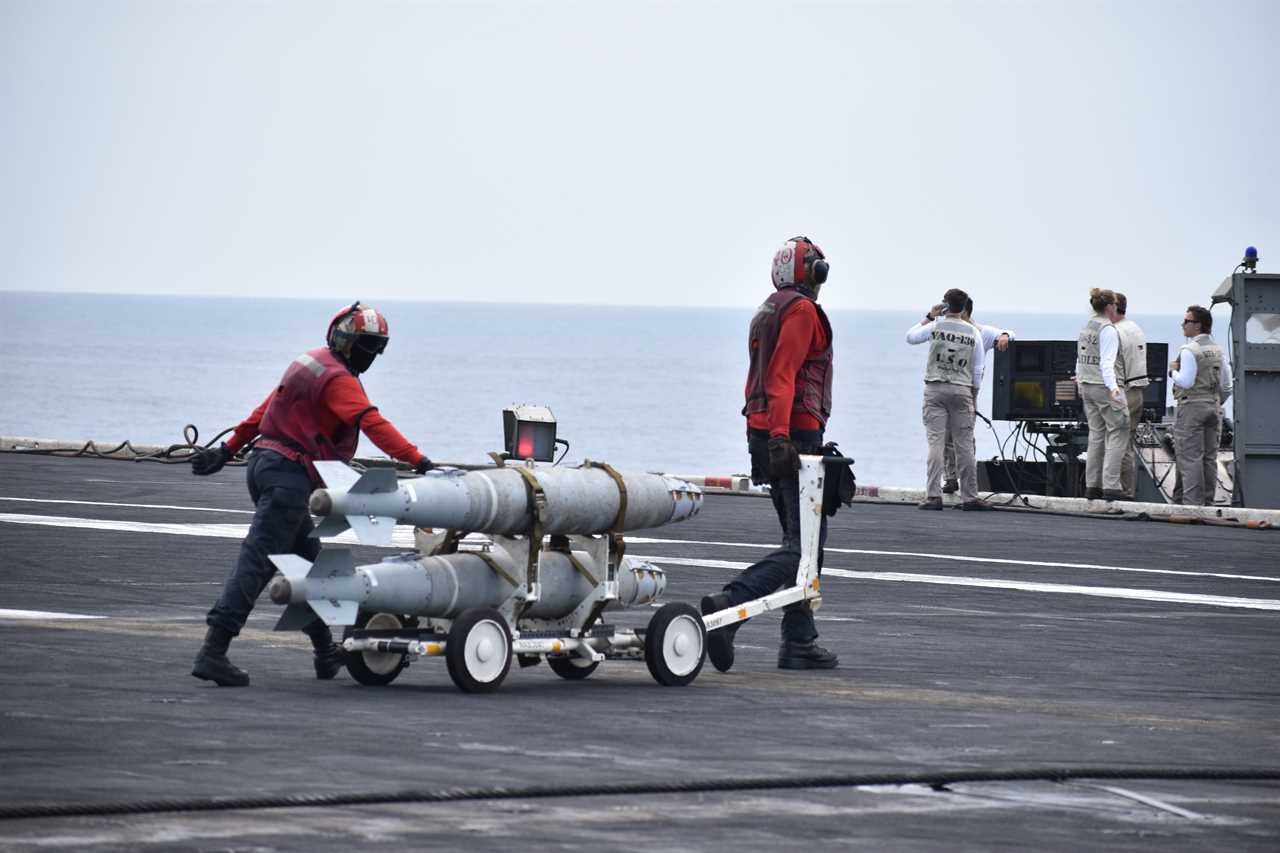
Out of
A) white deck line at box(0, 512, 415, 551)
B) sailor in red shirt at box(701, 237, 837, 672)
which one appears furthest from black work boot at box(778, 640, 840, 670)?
white deck line at box(0, 512, 415, 551)

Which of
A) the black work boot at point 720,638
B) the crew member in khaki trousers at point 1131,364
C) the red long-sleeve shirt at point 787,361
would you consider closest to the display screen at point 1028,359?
the crew member in khaki trousers at point 1131,364

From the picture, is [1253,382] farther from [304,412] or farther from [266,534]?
[266,534]

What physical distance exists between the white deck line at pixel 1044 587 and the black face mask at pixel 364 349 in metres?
6.55

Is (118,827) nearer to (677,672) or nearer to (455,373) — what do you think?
(677,672)

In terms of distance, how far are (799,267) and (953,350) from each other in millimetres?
11337

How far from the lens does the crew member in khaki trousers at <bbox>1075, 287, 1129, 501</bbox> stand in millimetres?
23047

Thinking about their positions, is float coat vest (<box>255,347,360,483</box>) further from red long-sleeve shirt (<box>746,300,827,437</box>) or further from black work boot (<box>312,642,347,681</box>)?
red long-sleeve shirt (<box>746,300,827,437</box>)

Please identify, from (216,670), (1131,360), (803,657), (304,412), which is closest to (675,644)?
(803,657)

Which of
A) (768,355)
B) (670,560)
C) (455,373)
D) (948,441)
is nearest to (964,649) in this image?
(768,355)

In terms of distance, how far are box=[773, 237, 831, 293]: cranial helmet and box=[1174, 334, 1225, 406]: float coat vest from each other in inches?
473

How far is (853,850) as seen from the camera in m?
6.96

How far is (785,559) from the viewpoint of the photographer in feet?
38.1

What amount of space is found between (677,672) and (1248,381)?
49.5 feet

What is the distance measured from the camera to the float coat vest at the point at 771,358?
11586 millimetres
